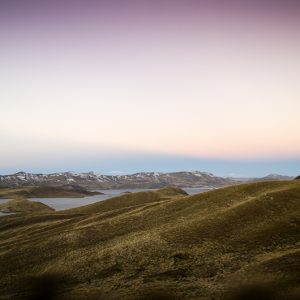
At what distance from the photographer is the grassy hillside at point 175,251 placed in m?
39.8

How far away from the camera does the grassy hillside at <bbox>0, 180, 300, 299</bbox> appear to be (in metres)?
39.8

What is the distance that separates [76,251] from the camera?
5572cm

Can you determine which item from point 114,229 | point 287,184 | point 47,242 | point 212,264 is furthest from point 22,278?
point 287,184

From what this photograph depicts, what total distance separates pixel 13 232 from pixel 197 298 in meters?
57.2

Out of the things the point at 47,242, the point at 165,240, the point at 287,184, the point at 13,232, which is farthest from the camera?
the point at 13,232

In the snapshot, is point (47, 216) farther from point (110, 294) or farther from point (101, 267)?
point (110, 294)

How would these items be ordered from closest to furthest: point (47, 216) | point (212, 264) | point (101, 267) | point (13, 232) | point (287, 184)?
point (212, 264) → point (101, 267) → point (287, 184) → point (13, 232) → point (47, 216)

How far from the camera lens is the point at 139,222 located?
6397cm

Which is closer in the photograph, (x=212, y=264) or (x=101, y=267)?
(x=212, y=264)

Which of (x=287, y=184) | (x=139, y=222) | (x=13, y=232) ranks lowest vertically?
(x=13, y=232)

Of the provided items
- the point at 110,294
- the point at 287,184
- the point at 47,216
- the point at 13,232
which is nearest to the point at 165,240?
the point at 110,294

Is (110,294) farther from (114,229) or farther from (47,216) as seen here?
(47,216)

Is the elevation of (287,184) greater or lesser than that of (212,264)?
greater

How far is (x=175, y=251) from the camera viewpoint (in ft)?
164
